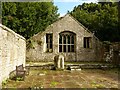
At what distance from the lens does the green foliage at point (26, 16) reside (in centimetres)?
2394

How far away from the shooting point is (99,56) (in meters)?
21.5

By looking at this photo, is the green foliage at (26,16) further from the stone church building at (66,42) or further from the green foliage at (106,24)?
the green foliage at (106,24)

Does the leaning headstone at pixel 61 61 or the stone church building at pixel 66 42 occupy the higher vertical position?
the stone church building at pixel 66 42

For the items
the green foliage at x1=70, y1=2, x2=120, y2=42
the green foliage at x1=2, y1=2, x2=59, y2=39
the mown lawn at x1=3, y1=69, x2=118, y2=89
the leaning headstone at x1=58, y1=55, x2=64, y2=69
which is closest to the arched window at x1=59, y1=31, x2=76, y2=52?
the green foliage at x1=2, y1=2, x2=59, y2=39

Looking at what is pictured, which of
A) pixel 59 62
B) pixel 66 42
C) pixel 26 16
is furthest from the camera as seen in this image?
pixel 26 16

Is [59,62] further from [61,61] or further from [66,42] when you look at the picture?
[66,42]

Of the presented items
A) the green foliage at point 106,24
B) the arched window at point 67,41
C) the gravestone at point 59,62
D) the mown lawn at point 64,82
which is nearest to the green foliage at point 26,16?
the arched window at point 67,41

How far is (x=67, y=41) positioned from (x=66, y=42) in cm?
12

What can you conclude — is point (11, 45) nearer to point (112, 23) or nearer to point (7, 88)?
point (7, 88)

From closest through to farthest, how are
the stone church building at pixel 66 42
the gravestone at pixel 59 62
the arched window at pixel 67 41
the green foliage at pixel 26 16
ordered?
the gravestone at pixel 59 62
the stone church building at pixel 66 42
the arched window at pixel 67 41
the green foliage at pixel 26 16

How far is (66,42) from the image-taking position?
21688 mm

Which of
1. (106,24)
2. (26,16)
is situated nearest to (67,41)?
(106,24)

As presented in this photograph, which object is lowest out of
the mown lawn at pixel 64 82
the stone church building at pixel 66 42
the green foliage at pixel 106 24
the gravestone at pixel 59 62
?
the mown lawn at pixel 64 82

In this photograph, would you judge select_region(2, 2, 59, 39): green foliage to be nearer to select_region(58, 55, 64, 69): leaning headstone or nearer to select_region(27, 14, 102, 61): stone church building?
select_region(27, 14, 102, 61): stone church building
